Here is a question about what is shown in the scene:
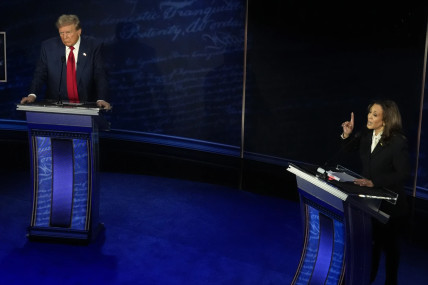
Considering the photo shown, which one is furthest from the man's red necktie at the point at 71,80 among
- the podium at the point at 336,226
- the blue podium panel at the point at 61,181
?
the podium at the point at 336,226

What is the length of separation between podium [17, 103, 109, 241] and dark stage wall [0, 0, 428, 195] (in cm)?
207

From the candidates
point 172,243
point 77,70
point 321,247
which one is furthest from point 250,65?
point 321,247

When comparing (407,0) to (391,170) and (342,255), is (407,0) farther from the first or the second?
(342,255)

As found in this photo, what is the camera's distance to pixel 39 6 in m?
6.46

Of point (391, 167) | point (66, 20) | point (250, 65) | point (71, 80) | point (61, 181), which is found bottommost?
point (61, 181)

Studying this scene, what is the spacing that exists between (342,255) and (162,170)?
3.74m

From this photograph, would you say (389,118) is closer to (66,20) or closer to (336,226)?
(336,226)

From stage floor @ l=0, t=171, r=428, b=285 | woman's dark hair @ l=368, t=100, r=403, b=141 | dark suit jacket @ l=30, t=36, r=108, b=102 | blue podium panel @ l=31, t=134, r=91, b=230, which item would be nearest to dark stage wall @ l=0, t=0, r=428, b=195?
stage floor @ l=0, t=171, r=428, b=285

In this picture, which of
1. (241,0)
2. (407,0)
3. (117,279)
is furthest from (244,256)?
(241,0)

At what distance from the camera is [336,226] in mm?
3039

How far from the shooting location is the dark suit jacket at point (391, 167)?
3270 mm

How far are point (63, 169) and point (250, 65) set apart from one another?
2.47 metres

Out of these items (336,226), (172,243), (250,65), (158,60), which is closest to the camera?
(336,226)

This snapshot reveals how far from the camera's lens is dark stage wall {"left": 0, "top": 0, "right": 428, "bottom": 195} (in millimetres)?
4805
